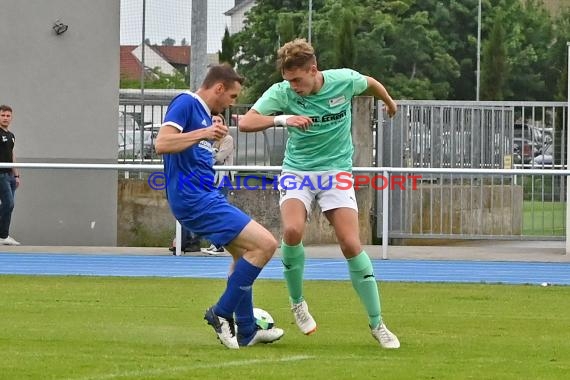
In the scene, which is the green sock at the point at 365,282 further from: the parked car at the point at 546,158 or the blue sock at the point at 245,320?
the parked car at the point at 546,158

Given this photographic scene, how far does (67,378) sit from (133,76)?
25020 mm

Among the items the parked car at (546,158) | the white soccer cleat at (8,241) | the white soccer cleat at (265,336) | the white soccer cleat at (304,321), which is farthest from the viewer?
the parked car at (546,158)

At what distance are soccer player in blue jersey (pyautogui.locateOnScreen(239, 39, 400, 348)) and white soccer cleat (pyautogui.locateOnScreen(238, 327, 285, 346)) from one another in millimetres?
417

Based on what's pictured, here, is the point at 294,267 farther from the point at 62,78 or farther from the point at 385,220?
the point at 62,78

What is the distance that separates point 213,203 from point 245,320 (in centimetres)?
79

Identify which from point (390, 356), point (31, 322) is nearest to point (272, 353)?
point (390, 356)

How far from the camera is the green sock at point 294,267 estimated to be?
9852 millimetres

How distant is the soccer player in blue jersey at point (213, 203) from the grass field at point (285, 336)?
0.36 m

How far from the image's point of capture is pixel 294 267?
9.87 meters

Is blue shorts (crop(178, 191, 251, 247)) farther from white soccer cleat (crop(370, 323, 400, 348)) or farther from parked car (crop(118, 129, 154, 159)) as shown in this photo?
parked car (crop(118, 129, 154, 159))

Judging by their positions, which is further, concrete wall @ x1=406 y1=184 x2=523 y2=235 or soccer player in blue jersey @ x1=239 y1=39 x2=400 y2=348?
concrete wall @ x1=406 y1=184 x2=523 y2=235

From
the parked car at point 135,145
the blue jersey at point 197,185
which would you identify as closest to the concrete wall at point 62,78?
the parked car at point 135,145

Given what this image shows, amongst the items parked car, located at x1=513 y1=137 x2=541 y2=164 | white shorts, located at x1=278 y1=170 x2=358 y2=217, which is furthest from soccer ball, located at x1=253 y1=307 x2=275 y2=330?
parked car, located at x1=513 y1=137 x2=541 y2=164

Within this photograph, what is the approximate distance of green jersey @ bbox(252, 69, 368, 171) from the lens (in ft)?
31.6
